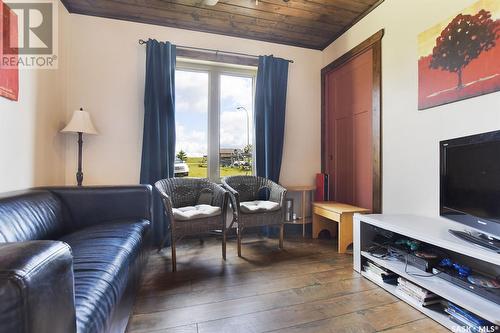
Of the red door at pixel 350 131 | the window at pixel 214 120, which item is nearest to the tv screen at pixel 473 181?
the red door at pixel 350 131

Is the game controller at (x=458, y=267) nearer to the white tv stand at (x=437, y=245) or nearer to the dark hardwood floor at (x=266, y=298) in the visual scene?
the white tv stand at (x=437, y=245)

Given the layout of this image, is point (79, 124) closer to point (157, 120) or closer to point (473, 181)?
point (157, 120)

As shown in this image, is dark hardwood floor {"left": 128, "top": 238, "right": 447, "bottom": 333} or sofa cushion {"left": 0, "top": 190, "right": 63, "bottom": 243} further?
dark hardwood floor {"left": 128, "top": 238, "right": 447, "bottom": 333}

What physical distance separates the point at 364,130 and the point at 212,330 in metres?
2.33

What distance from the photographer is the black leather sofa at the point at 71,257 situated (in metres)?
0.55

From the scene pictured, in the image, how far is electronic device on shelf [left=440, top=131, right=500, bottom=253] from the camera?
52.4 inches

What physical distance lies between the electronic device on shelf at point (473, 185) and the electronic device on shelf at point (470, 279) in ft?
0.72

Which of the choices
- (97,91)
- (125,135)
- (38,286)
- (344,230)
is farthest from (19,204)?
(344,230)

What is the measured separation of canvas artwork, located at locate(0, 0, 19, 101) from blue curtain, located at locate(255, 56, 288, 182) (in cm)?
218

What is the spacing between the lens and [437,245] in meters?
1.44

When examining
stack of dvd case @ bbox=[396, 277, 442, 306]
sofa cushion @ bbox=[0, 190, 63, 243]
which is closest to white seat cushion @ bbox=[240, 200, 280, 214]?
stack of dvd case @ bbox=[396, 277, 442, 306]

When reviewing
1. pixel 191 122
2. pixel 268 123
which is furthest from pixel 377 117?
pixel 191 122

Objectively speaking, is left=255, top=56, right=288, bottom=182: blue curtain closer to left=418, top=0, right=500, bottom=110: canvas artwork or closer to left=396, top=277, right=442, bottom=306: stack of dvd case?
left=418, top=0, right=500, bottom=110: canvas artwork

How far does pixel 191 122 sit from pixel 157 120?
484mm
